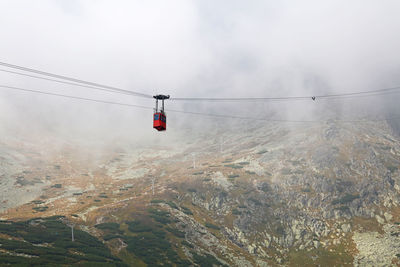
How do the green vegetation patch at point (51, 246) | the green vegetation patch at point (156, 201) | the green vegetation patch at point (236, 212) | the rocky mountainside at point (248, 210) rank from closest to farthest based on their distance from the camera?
the green vegetation patch at point (51, 246), the rocky mountainside at point (248, 210), the green vegetation patch at point (236, 212), the green vegetation patch at point (156, 201)

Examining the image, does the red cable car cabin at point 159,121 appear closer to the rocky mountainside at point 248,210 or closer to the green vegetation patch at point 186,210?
the rocky mountainside at point 248,210

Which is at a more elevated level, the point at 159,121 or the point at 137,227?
the point at 159,121

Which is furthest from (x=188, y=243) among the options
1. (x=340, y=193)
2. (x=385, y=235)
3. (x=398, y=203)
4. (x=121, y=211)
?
(x=398, y=203)

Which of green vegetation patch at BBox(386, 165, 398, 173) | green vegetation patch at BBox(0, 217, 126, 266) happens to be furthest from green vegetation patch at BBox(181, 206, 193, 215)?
green vegetation patch at BBox(386, 165, 398, 173)

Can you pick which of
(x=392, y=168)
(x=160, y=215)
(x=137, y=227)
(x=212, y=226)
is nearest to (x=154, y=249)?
(x=137, y=227)

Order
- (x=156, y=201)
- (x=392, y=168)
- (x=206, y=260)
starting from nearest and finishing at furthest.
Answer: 1. (x=206, y=260)
2. (x=156, y=201)
3. (x=392, y=168)

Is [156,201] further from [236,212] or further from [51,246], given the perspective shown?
[51,246]

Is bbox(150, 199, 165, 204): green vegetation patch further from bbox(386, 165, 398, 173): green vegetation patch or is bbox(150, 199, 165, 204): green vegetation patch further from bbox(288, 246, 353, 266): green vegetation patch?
bbox(386, 165, 398, 173): green vegetation patch

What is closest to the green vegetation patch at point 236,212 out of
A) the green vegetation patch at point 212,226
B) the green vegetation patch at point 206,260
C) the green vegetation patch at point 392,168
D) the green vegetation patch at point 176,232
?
the green vegetation patch at point 212,226
